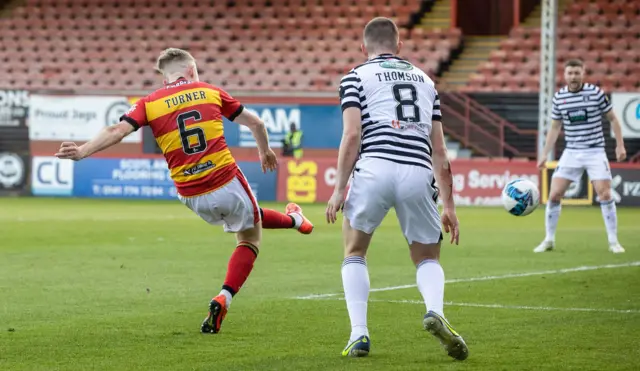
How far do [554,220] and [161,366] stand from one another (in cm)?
945

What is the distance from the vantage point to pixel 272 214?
32.1 ft

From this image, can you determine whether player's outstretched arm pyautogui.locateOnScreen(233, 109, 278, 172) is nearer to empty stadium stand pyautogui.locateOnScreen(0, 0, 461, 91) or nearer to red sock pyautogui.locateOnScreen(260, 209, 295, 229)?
red sock pyautogui.locateOnScreen(260, 209, 295, 229)

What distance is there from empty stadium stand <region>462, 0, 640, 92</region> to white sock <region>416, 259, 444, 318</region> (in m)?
24.2

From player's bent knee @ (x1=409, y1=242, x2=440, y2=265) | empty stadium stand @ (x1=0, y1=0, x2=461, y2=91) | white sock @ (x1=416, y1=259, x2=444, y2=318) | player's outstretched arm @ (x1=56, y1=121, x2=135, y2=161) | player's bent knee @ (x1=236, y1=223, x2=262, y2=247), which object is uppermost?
player's outstretched arm @ (x1=56, y1=121, x2=135, y2=161)

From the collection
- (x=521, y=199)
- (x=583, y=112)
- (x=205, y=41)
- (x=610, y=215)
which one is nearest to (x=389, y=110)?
(x=521, y=199)

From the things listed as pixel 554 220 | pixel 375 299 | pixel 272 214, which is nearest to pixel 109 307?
pixel 272 214

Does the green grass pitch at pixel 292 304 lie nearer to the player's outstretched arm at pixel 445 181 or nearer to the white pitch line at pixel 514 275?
the white pitch line at pixel 514 275

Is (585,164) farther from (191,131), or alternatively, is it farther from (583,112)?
(191,131)

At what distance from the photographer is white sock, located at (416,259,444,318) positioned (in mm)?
7324

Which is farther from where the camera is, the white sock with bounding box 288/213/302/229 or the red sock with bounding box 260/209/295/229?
the white sock with bounding box 288/213/302/229

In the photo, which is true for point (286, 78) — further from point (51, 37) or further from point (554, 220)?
point (554, 220)

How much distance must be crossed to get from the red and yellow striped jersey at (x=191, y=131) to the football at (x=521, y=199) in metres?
5.56

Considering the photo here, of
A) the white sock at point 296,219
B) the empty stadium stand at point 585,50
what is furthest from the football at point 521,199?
the empty stadium stand at point 585,50

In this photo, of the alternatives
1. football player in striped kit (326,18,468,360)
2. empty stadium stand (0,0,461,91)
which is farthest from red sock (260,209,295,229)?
empty stadium stand (0,0,461,91)
